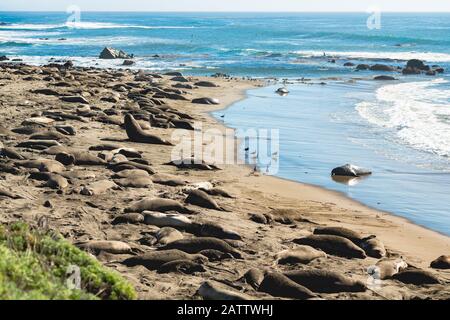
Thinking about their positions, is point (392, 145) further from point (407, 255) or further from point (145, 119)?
point (407, 255)

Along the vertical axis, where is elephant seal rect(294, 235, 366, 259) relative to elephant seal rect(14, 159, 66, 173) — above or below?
below

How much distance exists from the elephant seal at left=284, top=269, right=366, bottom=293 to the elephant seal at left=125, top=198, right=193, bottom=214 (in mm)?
2936

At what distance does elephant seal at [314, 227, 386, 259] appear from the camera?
9141 millimetres

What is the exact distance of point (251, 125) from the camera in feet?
65.7

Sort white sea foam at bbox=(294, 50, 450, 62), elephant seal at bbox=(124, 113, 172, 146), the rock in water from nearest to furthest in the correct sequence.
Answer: elephant seal at bbox=(124, 113, 172, 146)
the rock in water
white sea foam at bbox=(294, 50, 450, 62)

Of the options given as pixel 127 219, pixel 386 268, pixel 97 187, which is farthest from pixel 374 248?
pixel 97 187

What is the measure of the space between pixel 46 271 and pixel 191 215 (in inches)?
173

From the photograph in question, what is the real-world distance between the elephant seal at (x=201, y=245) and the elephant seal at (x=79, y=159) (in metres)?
4.90

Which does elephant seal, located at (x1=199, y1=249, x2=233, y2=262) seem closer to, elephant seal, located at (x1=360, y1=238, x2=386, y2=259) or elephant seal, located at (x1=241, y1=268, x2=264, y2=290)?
elephant seal, located at (x1=241, y1=268, x2=264, y2=290)

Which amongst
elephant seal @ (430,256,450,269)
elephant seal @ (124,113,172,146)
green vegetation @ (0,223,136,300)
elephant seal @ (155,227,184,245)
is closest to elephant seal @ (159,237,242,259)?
Answer: elephant seal @ (155,227,184,245)

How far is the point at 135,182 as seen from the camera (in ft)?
38.4

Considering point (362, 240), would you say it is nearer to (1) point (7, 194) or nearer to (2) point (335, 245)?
(2) point (335, 245)

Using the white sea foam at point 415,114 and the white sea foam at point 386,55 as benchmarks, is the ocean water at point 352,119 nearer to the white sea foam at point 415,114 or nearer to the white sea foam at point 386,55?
the white sea foam at point 415,114

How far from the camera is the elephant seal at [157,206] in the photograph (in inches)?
398
